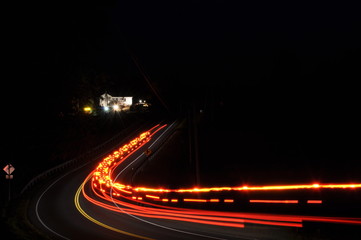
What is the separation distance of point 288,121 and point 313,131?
4068mm

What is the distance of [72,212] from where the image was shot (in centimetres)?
2081

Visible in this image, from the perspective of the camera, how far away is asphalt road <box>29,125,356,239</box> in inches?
506

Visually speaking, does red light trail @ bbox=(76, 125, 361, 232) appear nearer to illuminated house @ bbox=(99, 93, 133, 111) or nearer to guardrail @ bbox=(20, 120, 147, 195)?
guardrail @ bbox=(20, 120, 147, 195)

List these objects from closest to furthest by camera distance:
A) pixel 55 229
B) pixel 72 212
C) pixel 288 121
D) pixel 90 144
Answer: pixel 55 229 < pixel 72 212 < pixel 288 121 < pixel 90 144

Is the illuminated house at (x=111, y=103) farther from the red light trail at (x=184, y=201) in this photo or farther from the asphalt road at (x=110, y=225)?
the asphalt road at (x=110, y=225)

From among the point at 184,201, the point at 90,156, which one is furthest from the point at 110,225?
the point at 90,156

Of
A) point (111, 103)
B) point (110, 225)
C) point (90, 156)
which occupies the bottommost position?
point (110, 225)

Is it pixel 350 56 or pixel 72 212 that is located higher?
pixel 350 56

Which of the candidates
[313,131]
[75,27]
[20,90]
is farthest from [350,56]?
[20,90]

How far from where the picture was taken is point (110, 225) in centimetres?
1681

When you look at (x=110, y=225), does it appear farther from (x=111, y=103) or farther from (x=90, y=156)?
(x=111, y=103)

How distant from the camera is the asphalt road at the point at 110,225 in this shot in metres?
12.9

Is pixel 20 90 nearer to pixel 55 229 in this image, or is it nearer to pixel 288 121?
pixel 55 229

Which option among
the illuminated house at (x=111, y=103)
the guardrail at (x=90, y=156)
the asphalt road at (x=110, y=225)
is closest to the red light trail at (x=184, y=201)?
the asphalt road at (x=110, y=225)
